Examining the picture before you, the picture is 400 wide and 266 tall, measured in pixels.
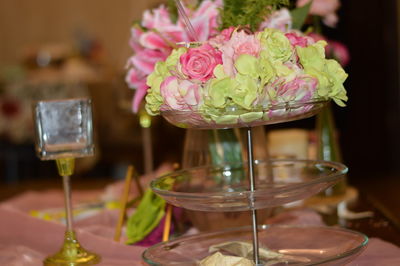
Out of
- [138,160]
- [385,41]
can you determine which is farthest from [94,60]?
[385,41]

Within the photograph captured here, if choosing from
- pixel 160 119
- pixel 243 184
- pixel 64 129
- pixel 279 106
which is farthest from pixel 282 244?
pixel 160 119

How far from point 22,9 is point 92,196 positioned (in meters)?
6.10

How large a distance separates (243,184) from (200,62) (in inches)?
14.8

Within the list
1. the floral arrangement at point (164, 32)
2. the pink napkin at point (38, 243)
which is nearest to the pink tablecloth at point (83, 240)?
the pink napkin at point (38, 243)

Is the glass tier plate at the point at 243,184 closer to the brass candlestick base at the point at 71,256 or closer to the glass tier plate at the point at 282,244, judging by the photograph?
the glass tier plate at the point at 282,244

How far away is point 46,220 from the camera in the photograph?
1501 millimetres

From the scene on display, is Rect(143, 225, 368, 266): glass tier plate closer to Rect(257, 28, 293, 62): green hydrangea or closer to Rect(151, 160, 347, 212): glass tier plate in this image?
Rect(151, 160, 347, 212): glass tier plate

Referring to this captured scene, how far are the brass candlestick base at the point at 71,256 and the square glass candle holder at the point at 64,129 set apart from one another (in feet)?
0.45

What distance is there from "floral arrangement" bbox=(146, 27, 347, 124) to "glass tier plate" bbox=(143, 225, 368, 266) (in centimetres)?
22

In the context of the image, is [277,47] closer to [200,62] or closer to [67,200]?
[200,62]

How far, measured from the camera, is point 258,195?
96 centimetres

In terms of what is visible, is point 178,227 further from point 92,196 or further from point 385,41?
point 385,41

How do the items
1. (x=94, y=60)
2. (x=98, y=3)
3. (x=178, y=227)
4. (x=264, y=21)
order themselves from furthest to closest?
(x=98, y=3) → (x=94, y=60) → (x=178, y=227) → (x=264, y=21)

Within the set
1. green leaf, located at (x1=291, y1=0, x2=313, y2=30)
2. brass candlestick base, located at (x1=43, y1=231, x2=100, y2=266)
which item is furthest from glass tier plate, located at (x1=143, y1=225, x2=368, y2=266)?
green leaf, located at (x1=291, y1=0, x2=313, y2=30)
